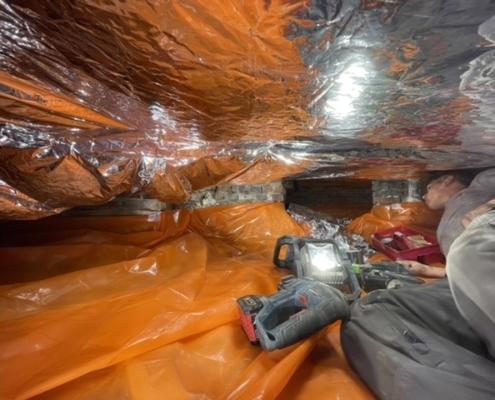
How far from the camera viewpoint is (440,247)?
1.62 meters

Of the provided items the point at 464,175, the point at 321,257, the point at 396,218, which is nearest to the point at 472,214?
the point at 464,175

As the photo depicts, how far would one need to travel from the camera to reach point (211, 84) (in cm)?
56

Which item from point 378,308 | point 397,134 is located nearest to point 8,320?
point 378,308

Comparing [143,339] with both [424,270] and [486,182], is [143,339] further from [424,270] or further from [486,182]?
[486,182]

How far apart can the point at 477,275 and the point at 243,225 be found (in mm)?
1396

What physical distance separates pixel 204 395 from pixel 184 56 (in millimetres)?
696

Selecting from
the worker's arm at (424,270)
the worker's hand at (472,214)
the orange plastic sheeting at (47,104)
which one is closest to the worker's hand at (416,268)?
the worker's arm at (424,270)

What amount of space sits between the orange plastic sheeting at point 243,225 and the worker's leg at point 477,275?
3.94ft

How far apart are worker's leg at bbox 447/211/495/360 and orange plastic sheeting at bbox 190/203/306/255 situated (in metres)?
1.20

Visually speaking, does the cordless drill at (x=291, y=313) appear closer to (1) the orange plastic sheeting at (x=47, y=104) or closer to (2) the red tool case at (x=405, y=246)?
(1) the orange plastic sheeting at (x=47, y=104)

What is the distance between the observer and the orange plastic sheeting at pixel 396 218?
2.01 meters

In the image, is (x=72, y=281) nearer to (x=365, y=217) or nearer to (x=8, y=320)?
(x=8, y=320)

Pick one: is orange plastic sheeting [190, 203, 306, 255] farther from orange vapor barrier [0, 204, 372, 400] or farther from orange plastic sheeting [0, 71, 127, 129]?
orange plastic sheeting [0, 71, 127, 129]

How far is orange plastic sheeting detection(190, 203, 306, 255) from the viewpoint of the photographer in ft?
5.70
